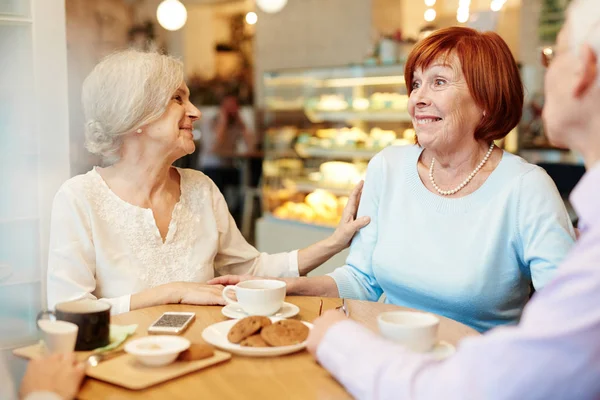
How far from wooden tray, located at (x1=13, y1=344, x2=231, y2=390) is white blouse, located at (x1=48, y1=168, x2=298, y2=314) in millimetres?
577

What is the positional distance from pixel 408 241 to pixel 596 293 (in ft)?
4.14

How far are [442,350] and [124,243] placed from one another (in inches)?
46.3

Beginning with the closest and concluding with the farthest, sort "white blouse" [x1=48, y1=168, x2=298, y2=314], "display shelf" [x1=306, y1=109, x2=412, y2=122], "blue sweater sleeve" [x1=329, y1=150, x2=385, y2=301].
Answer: "white blouse" [x1=48, y1=168, x2=298, y2=314]
"blue sweater sleeve" [x1=329, y1=150, x2=385, y2=301]
"display shelf" [x1=306, y1=109, x2=412, y2=122]

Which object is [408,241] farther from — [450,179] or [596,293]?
[596,293]

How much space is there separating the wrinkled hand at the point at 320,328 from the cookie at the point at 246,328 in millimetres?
178

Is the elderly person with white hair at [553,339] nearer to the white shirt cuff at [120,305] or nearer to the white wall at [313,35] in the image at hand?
the white shirt cuff at [120,305]

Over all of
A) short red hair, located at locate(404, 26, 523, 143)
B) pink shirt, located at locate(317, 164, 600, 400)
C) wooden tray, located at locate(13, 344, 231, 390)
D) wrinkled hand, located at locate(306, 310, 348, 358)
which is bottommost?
wooden tray, located at locate(13, 344, 231, 390)

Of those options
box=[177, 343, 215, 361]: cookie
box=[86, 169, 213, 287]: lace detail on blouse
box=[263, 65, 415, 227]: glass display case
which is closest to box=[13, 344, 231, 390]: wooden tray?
box=[177, 343, 215, 361]: cookie

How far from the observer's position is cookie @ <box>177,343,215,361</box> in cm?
140

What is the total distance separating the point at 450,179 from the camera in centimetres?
221

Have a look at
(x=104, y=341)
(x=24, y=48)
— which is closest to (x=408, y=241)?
(x=104, y=341)

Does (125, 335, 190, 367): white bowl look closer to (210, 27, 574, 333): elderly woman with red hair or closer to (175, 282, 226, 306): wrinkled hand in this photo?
(175, 282, 226, 306): wrinkled hand

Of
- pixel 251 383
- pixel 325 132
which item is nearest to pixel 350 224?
pixel 251 383

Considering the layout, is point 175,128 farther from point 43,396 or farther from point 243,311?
point 43,396
